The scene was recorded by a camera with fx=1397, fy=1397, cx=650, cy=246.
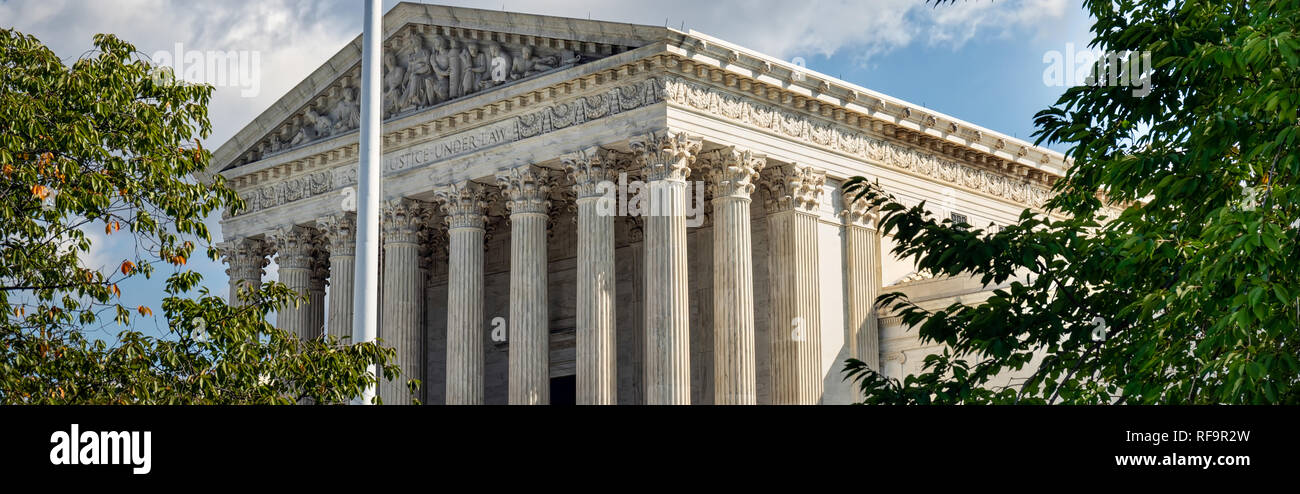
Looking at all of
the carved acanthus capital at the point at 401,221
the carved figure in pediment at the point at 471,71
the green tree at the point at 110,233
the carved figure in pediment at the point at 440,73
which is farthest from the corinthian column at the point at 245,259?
the green tree at the point at 110,233

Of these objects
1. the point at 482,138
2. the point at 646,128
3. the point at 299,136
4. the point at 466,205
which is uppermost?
the point at 299,136

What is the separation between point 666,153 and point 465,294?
8013 millimetres

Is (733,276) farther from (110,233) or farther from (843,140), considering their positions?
(110,233)

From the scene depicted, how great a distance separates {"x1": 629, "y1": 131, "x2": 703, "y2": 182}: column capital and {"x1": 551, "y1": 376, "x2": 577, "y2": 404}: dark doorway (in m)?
11.3

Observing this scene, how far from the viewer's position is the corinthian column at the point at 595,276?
34.2 metres

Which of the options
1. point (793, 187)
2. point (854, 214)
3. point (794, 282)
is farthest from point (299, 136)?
point (854, 214)

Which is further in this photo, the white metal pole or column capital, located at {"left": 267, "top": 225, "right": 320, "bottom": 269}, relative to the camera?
column capital, located at {"left": 267, "top": 225, "right": 320, "bottom": 269}

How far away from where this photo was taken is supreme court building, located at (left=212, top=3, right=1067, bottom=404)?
1341 inches

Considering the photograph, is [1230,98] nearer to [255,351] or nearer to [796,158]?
[255,351]

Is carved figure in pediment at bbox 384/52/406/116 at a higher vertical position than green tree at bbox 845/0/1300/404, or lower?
higher

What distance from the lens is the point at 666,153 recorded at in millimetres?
33406

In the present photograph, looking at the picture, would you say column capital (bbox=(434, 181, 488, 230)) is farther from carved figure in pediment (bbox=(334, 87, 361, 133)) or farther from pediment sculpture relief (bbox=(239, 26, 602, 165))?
carved figure in pediment (bbox=(334, 87, 361, 133))

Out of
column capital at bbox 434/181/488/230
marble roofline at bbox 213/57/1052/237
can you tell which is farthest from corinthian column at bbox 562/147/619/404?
column capital at bbox 434/181/488/230
